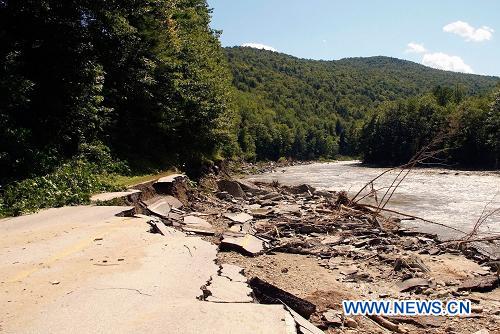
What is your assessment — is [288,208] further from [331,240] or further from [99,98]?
[99,98]

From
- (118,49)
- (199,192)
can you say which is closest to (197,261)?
(199,192)

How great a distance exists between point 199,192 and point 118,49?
333 inches

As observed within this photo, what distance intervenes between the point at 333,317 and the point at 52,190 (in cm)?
940

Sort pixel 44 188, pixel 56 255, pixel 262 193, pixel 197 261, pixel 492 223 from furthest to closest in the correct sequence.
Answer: pixel 262 193, pixel 492 223, pixel 44 188, pixel 197 261, pixel 56 255

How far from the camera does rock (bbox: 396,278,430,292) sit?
9590 millimetres

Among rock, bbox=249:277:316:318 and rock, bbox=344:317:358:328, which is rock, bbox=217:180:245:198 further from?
rock, bbox=344:317:358:328

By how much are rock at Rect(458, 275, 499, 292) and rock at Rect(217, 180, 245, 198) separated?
50.9 feet

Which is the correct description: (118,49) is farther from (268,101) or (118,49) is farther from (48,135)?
(268,101)

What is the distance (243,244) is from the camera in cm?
1118

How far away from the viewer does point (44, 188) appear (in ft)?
40.7

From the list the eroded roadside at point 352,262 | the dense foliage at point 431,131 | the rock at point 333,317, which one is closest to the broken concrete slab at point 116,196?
the eroded roadside at point 352,262

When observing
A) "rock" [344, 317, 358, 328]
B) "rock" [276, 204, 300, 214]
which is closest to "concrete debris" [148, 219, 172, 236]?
"rock" [344, 317, 358, 328]

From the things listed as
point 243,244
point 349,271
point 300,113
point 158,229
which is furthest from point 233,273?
point 300,113

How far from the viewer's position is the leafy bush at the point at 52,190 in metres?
11.2
